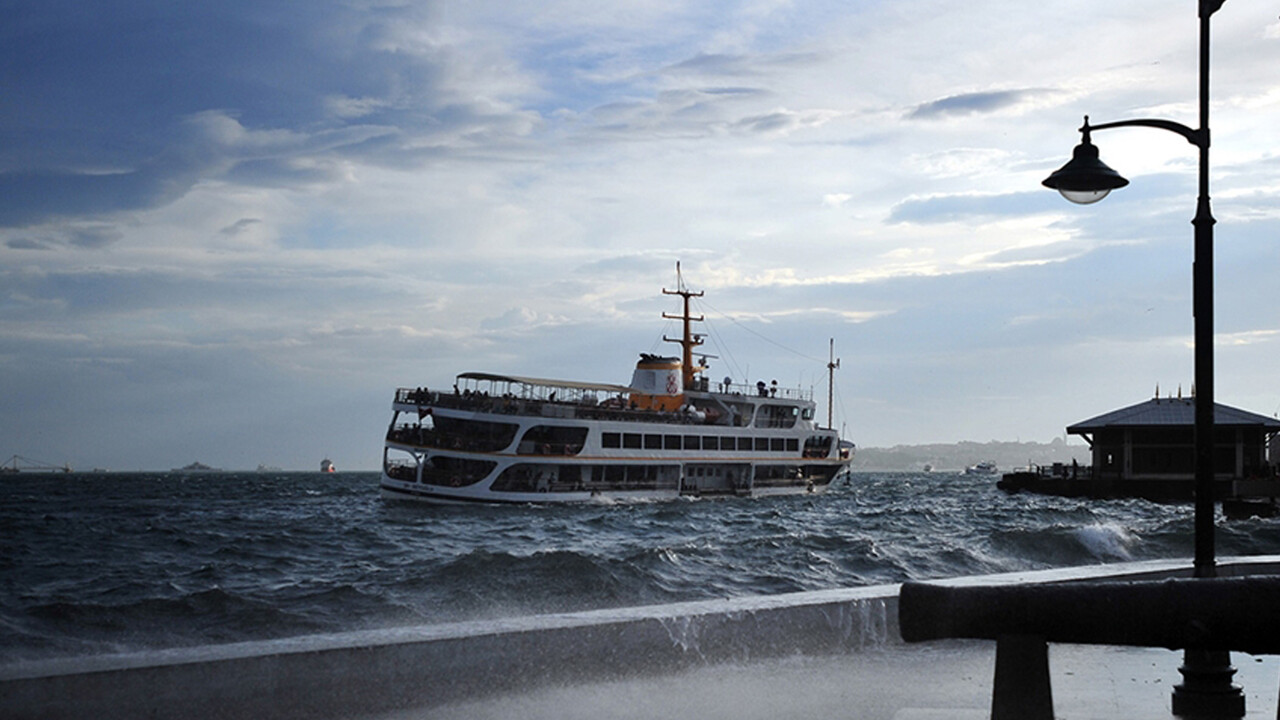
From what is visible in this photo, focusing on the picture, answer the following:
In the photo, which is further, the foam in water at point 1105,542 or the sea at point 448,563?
the foam in water at point 1105,542

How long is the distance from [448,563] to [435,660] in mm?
14160

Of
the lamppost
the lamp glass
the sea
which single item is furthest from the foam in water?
the lamp glass

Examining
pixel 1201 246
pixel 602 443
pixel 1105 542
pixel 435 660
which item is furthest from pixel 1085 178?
pixel 602 443

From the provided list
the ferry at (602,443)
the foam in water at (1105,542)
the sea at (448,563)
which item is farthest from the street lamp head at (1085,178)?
the ferry at (602,443)

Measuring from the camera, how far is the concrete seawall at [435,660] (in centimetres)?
531

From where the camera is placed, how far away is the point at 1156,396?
6656 centimetres

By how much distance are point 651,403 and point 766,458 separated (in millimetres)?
6792

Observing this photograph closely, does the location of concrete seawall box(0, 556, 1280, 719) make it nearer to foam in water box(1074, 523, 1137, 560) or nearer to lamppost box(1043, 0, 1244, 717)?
Answer: lamppost box(1043, 0, 1244, 717)

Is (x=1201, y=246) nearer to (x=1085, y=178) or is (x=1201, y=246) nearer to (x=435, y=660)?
(x=1085, y=178)

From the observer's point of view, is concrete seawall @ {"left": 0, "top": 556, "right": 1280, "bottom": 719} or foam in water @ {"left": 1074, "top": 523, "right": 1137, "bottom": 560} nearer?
concrete seawall @ {"left": 0, "top": 556, "right": 1280, "bottom": 719}

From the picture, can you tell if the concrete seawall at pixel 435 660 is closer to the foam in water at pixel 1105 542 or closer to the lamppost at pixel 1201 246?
the lamppost at pixel 1201 246

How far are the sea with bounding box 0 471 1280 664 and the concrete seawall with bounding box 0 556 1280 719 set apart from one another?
328 inches

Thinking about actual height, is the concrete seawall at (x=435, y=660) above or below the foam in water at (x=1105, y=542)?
above

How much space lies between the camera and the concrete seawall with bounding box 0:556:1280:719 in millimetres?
5309
